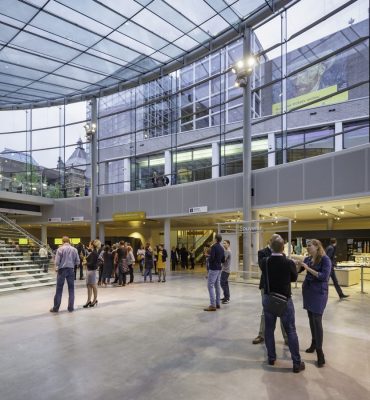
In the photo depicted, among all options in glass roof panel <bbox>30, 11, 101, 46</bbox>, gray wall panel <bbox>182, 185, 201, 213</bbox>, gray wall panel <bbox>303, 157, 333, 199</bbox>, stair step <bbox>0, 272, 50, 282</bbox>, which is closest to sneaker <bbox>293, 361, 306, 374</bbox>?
gray wall panel <bbox>303, 157, 333, 199</bbox>

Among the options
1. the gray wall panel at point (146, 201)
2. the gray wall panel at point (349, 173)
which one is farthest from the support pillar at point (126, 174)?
the gray wall panel at point (349, 173)

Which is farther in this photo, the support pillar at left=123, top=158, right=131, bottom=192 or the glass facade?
the support pillar at left=123, top=158, right=131, bottom=192

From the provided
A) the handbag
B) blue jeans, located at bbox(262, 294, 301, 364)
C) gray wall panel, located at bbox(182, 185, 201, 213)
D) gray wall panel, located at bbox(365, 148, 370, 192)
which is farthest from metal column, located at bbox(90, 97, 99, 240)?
the handbag

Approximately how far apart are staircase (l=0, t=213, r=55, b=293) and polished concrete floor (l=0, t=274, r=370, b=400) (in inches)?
170

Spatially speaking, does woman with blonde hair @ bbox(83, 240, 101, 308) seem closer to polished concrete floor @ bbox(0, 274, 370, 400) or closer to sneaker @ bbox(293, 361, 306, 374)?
polished concrete floor @ bbox(0, 274, 370, 400)

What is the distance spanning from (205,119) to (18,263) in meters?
12.6

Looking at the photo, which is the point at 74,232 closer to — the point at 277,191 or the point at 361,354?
the point at 277,191

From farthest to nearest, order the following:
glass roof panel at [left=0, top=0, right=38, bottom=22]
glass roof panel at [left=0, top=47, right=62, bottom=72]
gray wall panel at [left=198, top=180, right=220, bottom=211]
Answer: glass roof panel at [left=0, top=47, right=62, bottom=72] < gray wall panel at [left=198, top=180, right=220, bottom=211] < glass roof panel at [left=0, top=0, right=38, bottom=22]

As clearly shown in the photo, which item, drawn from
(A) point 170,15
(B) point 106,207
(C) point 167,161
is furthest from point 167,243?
(A) point 170,15

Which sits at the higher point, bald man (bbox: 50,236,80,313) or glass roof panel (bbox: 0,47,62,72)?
glass roof panel (bbox: 0,47,62,72)

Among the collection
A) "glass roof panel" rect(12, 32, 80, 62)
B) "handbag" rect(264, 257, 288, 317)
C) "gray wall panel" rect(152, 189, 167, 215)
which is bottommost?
"handbag" rect(264, 257, 288, 317)

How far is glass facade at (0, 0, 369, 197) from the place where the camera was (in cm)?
1515

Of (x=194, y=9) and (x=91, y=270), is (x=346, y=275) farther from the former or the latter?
(x=194, y=9)

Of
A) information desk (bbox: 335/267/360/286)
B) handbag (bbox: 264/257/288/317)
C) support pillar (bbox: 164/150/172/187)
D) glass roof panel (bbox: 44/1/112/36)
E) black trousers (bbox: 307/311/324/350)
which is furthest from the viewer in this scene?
support pillar (bbox: 164/150/172/187)
